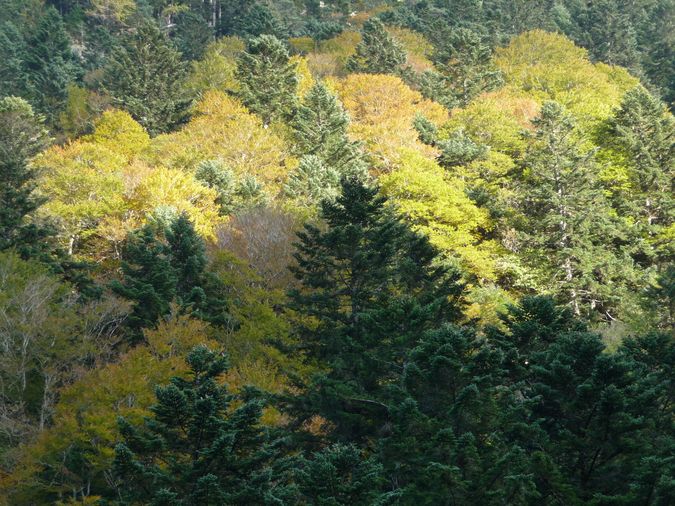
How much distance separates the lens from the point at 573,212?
49844 mm

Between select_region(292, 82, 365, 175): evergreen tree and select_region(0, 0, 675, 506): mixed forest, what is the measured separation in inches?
8.4

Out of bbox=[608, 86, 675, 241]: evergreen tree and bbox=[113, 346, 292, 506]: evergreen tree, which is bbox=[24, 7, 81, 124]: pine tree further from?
bbox=[113, 346, 292, 506]: evergreen tree

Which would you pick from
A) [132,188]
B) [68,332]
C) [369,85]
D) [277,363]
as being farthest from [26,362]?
[369,85]

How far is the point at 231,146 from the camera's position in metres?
59.8

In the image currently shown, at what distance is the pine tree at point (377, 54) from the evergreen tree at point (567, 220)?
23.7 meters

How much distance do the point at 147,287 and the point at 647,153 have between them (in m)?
34.7

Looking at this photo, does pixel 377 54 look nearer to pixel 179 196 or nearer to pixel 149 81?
pixel 149 81

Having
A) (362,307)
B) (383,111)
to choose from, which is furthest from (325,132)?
(362,307)

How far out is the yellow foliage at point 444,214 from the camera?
161 ft

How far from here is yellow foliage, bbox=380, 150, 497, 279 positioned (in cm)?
4912

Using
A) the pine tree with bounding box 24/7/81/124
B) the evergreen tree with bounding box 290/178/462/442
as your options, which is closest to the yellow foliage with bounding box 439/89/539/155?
the evergreen tree with bounding box 290/178/462/442

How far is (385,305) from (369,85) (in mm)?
42046

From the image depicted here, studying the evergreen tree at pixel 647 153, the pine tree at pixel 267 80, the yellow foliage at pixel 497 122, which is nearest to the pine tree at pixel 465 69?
the yellow foliage at pixel 497 122

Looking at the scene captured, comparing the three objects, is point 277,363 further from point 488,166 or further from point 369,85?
point 369,85
